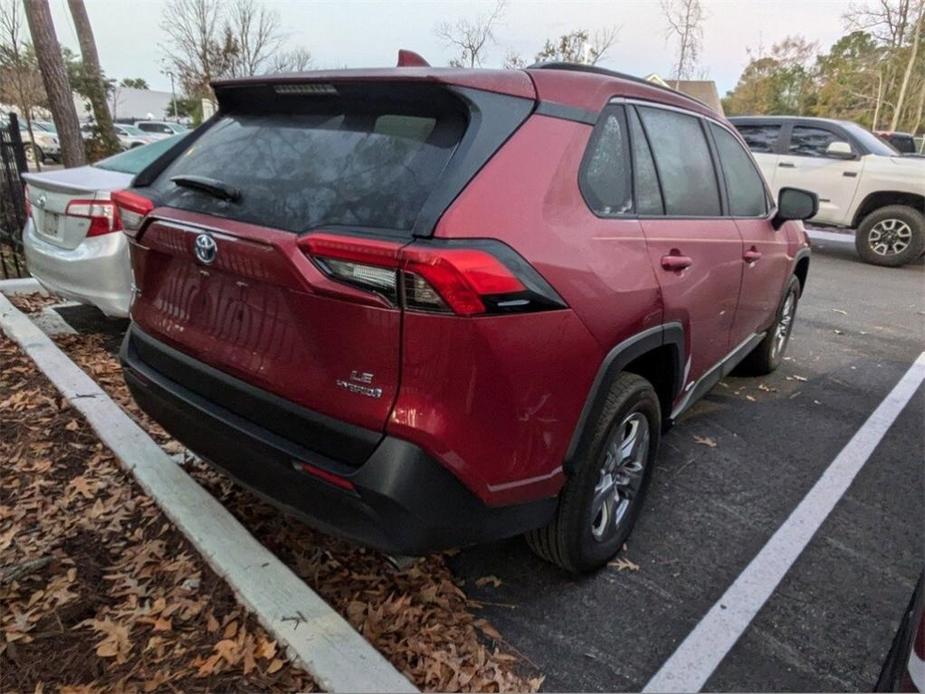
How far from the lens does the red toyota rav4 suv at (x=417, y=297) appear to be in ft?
5.71

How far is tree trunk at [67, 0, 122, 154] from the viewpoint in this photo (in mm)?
11383

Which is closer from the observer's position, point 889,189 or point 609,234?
point 609,234

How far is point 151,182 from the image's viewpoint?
2598mm

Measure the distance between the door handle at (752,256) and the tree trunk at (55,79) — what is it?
7.58 m

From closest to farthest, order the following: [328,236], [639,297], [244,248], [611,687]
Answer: [328,236] < [244,248] < [611,687] < [639,297]

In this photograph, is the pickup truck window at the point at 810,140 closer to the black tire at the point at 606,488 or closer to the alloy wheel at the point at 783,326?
the alloy wheel at the point at 783,326

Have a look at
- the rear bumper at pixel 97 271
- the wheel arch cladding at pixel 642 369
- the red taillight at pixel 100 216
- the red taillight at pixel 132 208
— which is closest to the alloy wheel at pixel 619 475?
the wheel arch cladding at pixel 642 369

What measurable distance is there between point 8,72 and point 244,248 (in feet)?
54.6

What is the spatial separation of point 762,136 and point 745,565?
10.1 meters

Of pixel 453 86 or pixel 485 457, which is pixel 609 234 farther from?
pixel 485 457

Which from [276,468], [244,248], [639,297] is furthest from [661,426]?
[244,248]

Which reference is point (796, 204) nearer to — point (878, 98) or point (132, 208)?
point (132, 208)

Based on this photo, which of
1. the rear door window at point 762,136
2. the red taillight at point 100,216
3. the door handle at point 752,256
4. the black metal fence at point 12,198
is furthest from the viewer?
the rear door window at point 762,136

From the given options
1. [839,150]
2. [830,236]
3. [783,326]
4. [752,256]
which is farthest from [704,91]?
[752,256]
